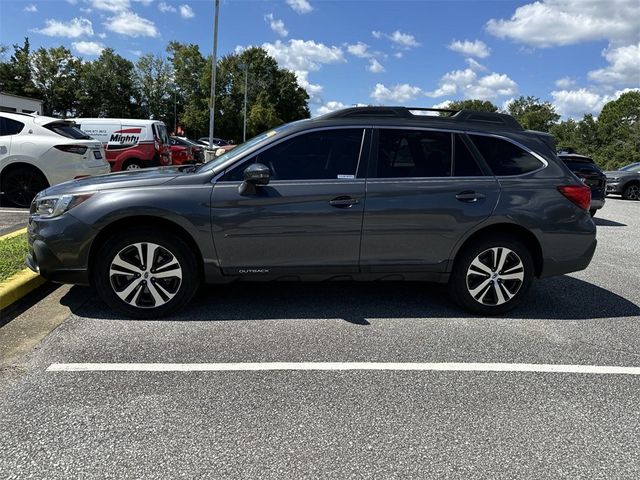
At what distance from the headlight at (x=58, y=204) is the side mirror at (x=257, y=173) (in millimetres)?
1265

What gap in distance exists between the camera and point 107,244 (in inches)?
163

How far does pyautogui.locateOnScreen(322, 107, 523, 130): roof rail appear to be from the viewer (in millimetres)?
4457

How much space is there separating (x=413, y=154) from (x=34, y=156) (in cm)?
738

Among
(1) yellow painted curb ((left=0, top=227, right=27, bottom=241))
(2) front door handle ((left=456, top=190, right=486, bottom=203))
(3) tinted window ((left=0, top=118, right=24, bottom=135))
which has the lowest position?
(1) yellow painted curb ((left=0, top=227, right=27, bottom=241))

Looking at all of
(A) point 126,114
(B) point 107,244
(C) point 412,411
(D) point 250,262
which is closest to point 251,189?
(D) point 250,262

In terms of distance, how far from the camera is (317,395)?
123 inches

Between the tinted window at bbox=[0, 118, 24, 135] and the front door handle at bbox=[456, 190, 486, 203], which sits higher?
the tinted window at bbox=[0, 118, 24, 135]

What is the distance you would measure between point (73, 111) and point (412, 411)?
7481cm

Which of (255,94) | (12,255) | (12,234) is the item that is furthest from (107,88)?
(12,255)

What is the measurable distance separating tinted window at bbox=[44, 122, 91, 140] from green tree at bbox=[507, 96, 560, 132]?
216 ft

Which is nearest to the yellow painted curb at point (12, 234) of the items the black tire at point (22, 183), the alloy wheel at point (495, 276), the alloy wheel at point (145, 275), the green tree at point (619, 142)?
the black tire at point (22, 183)

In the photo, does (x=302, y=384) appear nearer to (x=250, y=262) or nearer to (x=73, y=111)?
(x=250, y=262)

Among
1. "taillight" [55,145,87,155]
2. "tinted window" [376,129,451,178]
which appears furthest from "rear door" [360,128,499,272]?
"taillight" [55,145,87,155]

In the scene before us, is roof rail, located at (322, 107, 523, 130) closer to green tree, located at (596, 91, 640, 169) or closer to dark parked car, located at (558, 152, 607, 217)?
dark parked car, located at (558, 152, 607, 217)
